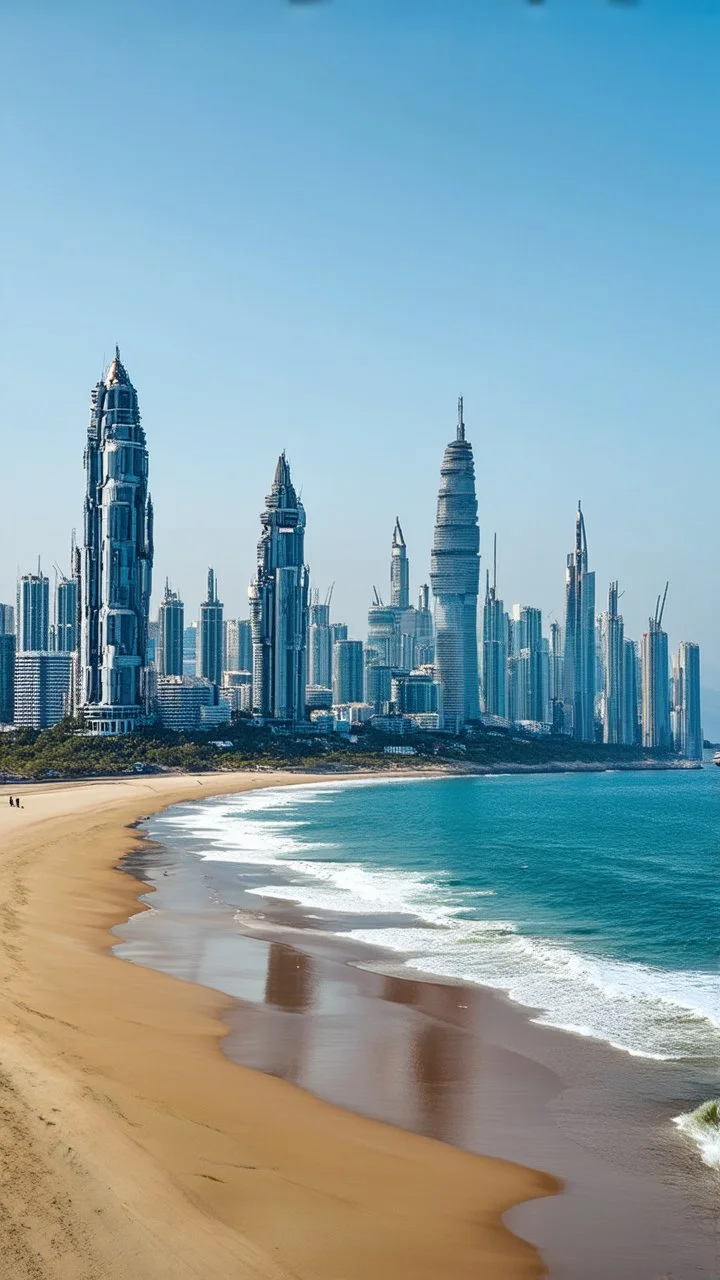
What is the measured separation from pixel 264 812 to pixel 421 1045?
3177 inches

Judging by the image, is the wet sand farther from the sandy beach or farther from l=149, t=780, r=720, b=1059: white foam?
l=149, t=780, r=720, b=1059: white foam

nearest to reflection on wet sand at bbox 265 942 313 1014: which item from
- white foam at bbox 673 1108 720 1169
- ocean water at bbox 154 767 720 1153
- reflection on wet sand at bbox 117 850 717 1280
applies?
reflection on wet sand at bbox 117 850 717 1280

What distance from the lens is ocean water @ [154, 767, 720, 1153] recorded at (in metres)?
30.2

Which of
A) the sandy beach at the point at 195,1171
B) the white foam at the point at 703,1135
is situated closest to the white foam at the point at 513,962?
the white foam at the point at 703,1135

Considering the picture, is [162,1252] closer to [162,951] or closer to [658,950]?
[162,951]

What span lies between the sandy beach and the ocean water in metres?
8.50

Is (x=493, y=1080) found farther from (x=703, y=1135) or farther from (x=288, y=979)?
(x=288, y=979)

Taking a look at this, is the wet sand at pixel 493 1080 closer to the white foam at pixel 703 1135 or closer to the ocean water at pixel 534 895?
the white foam at pixel 703 1135

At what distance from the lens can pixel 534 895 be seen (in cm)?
5047

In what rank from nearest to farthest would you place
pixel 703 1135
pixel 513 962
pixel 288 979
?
pixel 703 1135 < pixel 288 979 < pixel 513 962

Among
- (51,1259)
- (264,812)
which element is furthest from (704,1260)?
(264,812)

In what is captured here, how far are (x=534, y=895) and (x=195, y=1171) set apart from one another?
35469 millimetres

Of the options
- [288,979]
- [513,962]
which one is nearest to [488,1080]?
[288,979]

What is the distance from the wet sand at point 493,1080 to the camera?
1639 cm
